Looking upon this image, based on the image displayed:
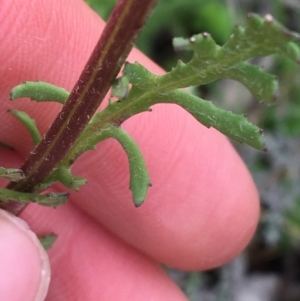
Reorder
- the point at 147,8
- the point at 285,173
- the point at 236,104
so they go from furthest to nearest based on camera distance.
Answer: the point at 236,104
the point at 285,173
the point at 147,8

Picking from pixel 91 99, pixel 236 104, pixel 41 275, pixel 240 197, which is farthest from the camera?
pixel 236 104

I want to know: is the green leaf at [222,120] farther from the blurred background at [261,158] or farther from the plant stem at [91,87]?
the blurred background at [261,158]

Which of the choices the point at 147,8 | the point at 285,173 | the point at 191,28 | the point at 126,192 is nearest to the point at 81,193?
the point at 126,192

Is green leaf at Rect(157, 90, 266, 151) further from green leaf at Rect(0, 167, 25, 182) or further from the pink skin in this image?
the pink skin

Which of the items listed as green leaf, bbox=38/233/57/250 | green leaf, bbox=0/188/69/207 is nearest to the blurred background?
green leaf, bbox=38/233/57/250

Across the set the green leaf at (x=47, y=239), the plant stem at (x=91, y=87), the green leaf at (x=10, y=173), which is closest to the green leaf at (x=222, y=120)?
the plant stem at (x=91, y=87)

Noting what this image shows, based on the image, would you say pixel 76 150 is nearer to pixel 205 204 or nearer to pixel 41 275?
pixel 41 275
